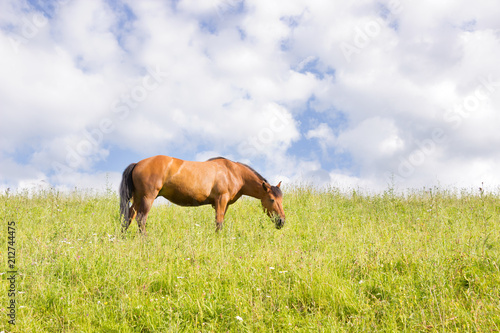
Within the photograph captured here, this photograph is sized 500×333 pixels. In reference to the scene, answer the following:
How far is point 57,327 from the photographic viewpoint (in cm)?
371

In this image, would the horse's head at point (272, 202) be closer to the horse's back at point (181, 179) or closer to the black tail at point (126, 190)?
the horse's back at point (181, 179)

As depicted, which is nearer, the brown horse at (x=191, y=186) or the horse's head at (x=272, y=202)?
the brown horse at (x=191, y=186)

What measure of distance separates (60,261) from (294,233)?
492cm

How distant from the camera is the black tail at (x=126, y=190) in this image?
763 cm

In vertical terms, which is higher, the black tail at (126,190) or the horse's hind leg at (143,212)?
the black tail at (126,190)

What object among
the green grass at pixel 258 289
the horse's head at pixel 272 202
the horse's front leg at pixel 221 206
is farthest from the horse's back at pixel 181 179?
the green grass at pixel 258 289

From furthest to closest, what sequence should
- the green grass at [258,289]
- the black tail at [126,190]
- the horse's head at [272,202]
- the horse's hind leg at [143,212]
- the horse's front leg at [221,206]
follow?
1. the horse's head at [272,202]
2. the horse's front leg at [221,206]
3. the black tail at [126,190]
4. the horse's hind leg at [143,212]
5. the green grass at [258,289]

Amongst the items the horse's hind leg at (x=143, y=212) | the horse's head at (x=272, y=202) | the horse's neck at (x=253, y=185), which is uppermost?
the horse's neck at (x=253, y=185)

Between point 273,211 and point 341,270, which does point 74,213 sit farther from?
point 341,270

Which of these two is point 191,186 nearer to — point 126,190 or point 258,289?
point 126,190

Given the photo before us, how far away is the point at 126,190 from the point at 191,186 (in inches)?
60.8

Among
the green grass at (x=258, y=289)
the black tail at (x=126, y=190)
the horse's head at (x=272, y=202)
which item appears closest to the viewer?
the green grass at (x=258, y=289)

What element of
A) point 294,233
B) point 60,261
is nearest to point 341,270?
point 294,233

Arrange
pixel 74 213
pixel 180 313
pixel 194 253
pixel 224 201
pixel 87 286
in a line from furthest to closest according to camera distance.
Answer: pixel 74 213 < pixel 224 201 < pixel 194 253 < pixel 87 286 < pixel 180 313
